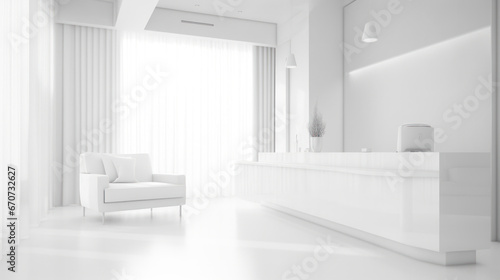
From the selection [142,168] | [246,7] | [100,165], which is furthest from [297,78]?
[100,165]

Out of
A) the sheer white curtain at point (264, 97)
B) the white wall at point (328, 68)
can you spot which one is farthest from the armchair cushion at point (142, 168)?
the white wall at point (328, 68)

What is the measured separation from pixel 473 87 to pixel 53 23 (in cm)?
574

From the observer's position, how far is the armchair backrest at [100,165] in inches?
210

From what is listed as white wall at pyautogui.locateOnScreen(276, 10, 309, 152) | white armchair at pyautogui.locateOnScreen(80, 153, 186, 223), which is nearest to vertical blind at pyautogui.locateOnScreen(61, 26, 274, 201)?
white wall at pyautogui.locateOnScreen(276, 10, 309, 152)

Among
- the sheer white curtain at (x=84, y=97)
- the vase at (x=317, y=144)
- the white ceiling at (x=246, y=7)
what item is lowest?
the vase at (x=317, y=144)

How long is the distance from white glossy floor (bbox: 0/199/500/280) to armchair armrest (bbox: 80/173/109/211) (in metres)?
0.25

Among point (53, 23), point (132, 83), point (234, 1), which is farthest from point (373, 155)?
point (53, 23)

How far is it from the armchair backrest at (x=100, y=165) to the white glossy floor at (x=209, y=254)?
74 centimetres

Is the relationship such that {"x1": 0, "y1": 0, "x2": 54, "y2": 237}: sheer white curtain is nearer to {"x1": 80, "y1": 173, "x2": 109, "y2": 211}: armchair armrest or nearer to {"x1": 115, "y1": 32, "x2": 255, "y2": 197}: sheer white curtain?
{"x1": 80, "y1": 173, "x2": 109, "y2": 211}: armchair armrest

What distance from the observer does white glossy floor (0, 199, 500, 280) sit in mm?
2879

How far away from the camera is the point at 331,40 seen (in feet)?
21.6

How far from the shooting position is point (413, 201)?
315 centimetres

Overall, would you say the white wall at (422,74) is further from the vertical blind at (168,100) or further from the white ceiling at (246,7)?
the vertical blind at (168,100)

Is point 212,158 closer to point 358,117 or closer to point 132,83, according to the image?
point 132,83
